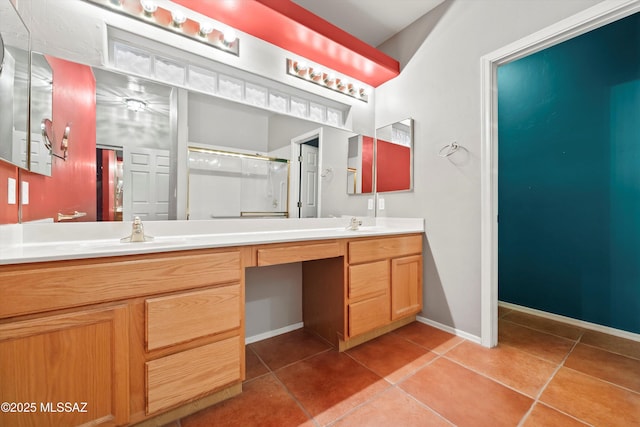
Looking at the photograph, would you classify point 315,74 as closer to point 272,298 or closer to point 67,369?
point 272,298

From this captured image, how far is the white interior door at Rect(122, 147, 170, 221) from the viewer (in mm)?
1470

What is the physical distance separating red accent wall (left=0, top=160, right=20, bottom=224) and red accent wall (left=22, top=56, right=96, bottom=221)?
106mm

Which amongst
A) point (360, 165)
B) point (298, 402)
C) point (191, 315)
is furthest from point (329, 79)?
point (298, 402)

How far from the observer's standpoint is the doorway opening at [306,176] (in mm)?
2078

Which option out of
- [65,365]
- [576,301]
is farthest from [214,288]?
[576,301]

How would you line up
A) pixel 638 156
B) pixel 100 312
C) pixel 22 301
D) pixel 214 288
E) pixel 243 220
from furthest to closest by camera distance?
pixel 638 156, pixel 243 220, pixel 214 288, pixel 100 312, pixel 22 301

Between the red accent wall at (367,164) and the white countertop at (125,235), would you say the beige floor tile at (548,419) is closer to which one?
the white countertop at (125,235)

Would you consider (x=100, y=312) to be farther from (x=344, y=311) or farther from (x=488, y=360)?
(x=488, y=360)

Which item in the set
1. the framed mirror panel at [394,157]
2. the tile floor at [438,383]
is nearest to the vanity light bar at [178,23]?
the framed mirror panel at [394,157]

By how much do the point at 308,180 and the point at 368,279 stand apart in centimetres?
90

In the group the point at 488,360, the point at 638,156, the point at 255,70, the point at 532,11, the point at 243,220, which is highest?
the point at 532,11

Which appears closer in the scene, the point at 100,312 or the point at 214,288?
the point at 100,312

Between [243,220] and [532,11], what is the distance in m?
2.32

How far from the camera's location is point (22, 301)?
872mm
